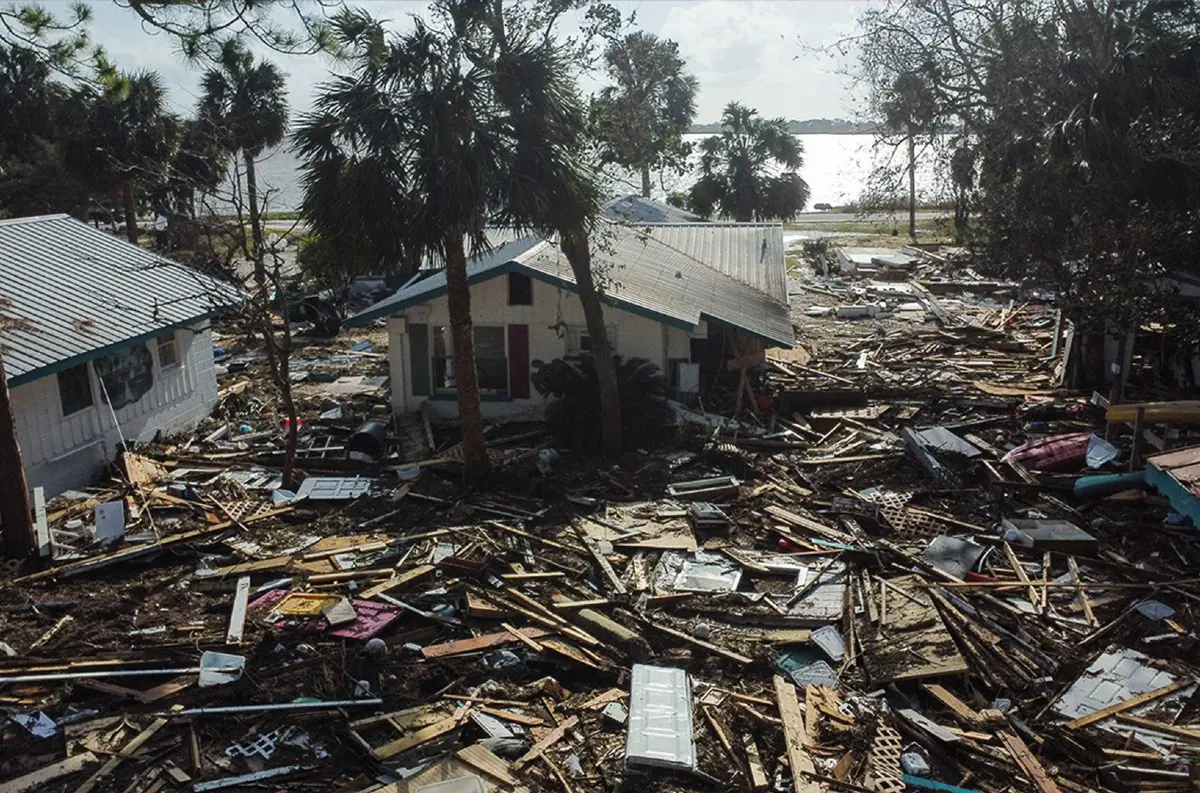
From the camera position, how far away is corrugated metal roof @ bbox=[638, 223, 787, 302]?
1089 inches

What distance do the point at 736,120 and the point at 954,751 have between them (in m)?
39.4

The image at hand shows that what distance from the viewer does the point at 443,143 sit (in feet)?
49.1

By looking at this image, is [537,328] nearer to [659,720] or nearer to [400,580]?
[400,580]

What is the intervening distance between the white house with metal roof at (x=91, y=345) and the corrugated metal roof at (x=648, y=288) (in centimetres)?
411

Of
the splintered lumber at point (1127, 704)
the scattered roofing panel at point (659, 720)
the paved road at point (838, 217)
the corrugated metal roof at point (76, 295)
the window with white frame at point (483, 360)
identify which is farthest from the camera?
the paved road at point (838, 217)

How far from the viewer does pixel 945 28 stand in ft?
87.6

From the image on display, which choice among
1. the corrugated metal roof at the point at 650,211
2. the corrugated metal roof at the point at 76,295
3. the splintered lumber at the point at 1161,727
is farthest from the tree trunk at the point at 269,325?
the corrugated metal roof at the point at 650,211

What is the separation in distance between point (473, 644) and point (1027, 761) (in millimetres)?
5950

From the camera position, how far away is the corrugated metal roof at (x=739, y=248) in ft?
90.7

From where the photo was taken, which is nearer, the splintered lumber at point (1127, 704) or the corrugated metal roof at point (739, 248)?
the splintered lumber at point (1127, 704)

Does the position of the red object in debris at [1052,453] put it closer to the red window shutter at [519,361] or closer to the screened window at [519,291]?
the red window shutter at [519,361]

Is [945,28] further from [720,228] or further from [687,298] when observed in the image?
[687,298]

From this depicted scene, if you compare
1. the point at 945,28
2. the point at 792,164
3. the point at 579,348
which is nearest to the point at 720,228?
the point at 945,28

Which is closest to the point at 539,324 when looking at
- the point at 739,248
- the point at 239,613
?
the point at 739,248
